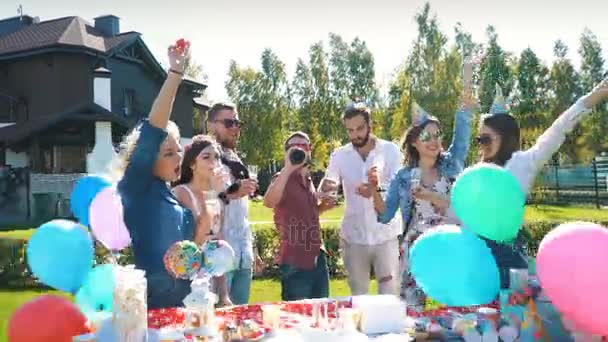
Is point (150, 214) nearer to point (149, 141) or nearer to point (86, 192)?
point (149, 141)

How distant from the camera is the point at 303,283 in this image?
368 centimetres

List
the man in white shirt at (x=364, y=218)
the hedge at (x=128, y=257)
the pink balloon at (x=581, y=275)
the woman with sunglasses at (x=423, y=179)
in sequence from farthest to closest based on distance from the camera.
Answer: the hedge at (x=128, y=257) → the man in white shirt at (x=364, y=218) → the woman with sunglasses at (x=423, y=179) → the pink balloon at (x=581, y=275)

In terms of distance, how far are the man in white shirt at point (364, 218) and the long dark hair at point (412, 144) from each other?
409 mm

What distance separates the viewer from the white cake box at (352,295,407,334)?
7.66 feet

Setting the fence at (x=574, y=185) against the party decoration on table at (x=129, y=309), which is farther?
the fence at (x=574, y=185)

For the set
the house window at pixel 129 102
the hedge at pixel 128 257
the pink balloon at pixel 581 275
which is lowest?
the hedge at pixel 128 257

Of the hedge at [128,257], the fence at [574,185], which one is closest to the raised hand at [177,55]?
the hedge at [128,257]

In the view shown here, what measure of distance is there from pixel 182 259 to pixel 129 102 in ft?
77.6

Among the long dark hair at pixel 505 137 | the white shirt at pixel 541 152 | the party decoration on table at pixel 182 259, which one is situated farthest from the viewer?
the long dark hair at pixel 505 137

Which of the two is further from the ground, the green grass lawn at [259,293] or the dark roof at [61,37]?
the dark roof at [61,37]

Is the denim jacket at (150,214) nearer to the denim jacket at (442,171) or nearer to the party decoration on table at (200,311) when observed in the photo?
the party decoration on table at (200,311)

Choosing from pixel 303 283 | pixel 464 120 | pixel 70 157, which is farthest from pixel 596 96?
pixel 70 157

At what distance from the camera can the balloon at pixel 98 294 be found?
2404mm

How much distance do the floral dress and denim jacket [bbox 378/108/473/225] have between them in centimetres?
7
